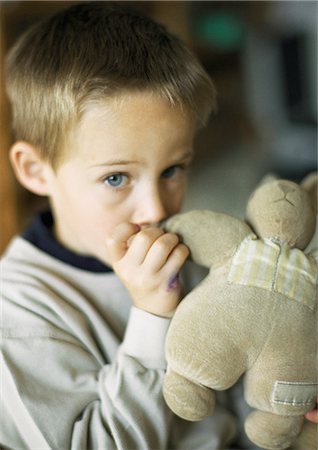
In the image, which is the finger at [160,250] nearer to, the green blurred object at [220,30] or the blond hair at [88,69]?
the blond hair at [88,69]

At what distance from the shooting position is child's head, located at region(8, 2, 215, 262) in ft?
2.32

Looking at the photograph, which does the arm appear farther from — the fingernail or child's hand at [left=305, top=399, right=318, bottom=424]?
child's hand at [left=305, top=399, right=318, bottom=424]

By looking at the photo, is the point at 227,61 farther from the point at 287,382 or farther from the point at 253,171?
the point at 287,382

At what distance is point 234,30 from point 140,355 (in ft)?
7.28

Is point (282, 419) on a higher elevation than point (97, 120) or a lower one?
lower

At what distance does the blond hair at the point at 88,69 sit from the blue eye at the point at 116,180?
3.3 inches

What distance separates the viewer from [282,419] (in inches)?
23.3

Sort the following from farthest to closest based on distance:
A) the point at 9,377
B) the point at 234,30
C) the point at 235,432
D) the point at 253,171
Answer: the point at 234,30 → the point at 253,171 → the point at 235,432 → the point at 9,377

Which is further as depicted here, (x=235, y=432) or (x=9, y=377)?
(x=235, y=432)

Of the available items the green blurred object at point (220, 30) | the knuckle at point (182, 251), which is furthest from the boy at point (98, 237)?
the green blurred object at point (220, 30)

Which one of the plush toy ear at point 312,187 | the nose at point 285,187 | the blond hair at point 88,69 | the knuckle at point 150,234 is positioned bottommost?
the plush toy ear at point 312,187

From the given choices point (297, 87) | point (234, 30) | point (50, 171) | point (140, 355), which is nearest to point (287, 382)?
point (140, 355)

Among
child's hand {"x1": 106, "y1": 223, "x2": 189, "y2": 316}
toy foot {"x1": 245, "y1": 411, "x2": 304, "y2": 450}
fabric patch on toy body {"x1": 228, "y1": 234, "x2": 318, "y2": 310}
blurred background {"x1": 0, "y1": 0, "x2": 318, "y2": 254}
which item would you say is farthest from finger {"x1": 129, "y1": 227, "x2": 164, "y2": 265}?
blurred background {"x1": 0, "y1": 0, "x2": 318, "y2": 254}

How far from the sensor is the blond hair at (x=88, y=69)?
72 centimetres
